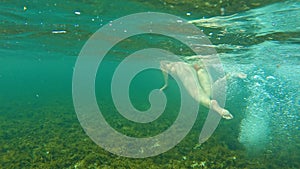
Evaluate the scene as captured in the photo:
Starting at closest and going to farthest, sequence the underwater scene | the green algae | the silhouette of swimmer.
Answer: the green algae < the underwater scene < the silhouette of swimmer

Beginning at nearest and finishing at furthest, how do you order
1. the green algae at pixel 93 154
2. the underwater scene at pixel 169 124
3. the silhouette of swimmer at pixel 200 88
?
the green algae at pixel 93 154 < the underwater scene at pixel 169 124 < the silhouette of swimmer at pixel 200 88

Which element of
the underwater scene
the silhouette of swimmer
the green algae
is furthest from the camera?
the silhouette of swimmer

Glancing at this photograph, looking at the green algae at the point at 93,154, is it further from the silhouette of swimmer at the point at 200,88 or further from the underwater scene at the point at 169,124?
the silhouette of swimmer at the point at 200,88

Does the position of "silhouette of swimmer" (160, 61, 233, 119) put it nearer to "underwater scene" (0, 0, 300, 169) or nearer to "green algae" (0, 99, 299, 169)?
"underwater scene" (0, 0, 300, 169)

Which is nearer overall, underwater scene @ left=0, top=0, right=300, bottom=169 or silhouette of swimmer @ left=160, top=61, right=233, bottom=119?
underwater scene @ left=0, top=0, right=300, bottom=169

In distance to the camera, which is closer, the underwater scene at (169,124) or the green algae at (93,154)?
the green algae at (93,154)

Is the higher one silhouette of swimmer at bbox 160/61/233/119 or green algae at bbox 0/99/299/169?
silhouette of swimmer at bbox 160/61/233/119

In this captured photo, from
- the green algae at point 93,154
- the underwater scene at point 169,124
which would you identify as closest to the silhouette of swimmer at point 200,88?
the underwater scene at point 169,124

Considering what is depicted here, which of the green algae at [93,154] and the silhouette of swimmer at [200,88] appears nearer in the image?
the green algae at [93,154]

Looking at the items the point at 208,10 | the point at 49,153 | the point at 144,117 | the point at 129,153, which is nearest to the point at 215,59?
the point at 144,117

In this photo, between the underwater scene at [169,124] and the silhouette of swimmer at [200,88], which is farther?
the silhouette of swimmer at [200,88]

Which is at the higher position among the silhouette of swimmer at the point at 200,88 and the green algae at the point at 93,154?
the silhouette of swimmer at the point at 200,88

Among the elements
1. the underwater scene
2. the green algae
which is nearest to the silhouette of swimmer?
the underwater scene

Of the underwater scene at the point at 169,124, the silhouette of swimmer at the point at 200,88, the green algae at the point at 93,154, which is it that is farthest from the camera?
the silhouette of swimmer at the point at 200,88
